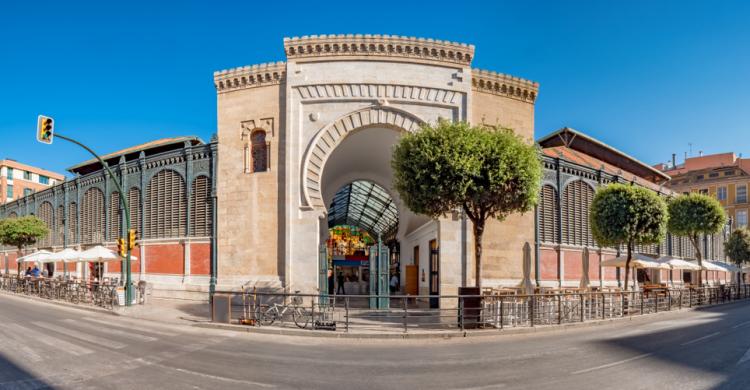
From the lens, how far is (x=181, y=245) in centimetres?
2589

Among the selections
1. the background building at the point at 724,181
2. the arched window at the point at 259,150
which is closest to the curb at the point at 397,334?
the arched window at the point at 259,150

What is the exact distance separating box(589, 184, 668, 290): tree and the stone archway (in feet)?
34.0

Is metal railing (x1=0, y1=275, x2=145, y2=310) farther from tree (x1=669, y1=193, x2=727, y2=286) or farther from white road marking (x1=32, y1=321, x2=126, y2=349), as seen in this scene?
tree (x1=669, y1=193, x2=727, y2=286)

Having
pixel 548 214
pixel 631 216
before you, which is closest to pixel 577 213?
pixel 548 214

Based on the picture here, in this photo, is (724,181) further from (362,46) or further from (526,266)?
(362,46)

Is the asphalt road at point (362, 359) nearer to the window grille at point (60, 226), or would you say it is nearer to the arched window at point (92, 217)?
the arched window at point (92, 217)

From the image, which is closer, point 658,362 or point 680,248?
point 658,362

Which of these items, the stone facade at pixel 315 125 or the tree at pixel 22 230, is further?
the tree at pixel 22 230

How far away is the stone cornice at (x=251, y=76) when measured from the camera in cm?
2414

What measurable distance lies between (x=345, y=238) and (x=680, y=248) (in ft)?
114

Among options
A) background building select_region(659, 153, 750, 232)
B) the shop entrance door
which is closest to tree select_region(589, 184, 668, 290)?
the shop entrance door

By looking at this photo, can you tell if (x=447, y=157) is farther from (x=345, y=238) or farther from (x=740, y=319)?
(x=345, y=238)

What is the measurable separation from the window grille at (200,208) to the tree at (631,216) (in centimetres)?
1990

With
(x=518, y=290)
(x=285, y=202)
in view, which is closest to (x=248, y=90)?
(x=285, y=202)
